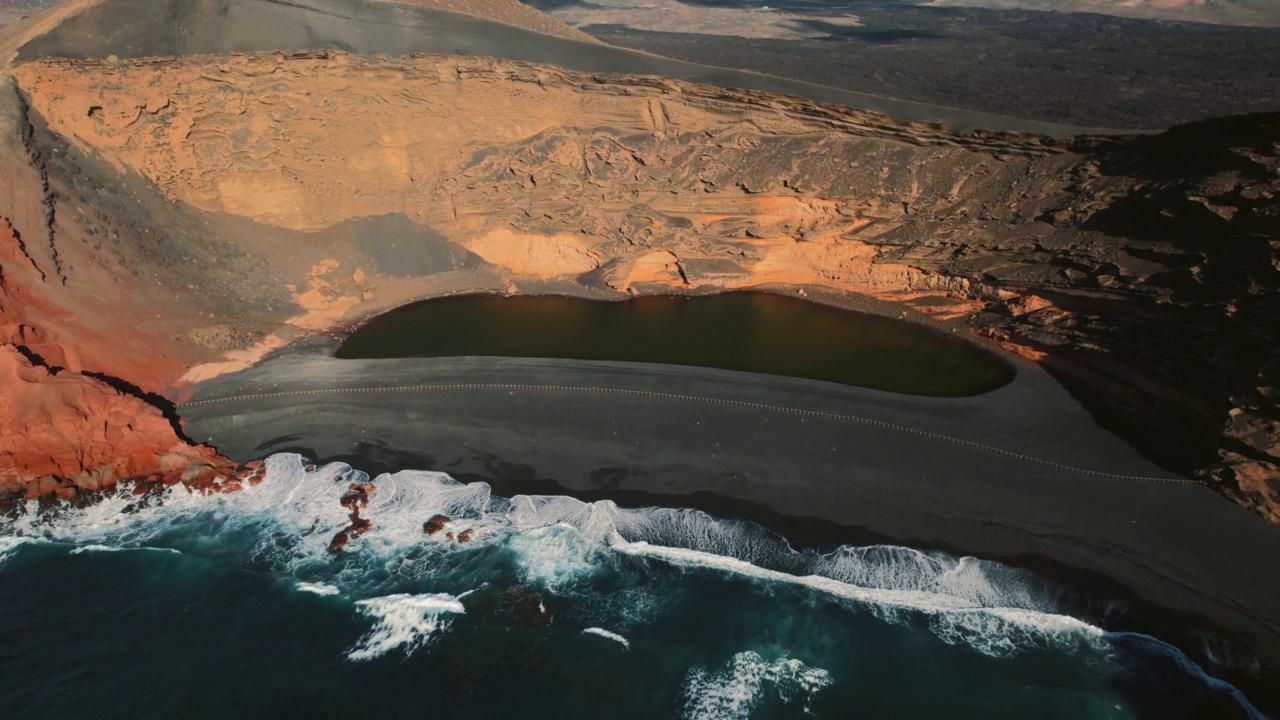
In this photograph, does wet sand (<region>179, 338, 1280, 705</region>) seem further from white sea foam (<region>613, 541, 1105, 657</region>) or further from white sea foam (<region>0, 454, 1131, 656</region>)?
white sea foam (<region>613, 541, 1105, 657</region>)

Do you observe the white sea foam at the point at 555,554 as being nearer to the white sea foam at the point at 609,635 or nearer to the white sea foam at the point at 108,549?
the white sea foam at the point at 609,635

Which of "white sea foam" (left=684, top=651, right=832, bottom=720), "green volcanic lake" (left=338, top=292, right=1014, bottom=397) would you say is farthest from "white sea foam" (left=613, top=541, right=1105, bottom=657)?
"green volcanic lake" (left=338, top=292, right=1014, bottom=397)

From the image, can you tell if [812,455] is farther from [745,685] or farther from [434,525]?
[434,525]

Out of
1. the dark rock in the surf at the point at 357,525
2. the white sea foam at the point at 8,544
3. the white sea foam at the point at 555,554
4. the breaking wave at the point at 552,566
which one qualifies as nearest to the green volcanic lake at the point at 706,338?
the breaking wave at the point at 552,566

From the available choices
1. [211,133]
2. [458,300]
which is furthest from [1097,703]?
[211,133]

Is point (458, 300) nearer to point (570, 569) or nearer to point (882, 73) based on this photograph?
point (570, 569)

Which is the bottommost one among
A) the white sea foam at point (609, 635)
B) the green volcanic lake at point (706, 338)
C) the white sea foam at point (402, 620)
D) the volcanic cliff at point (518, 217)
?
the white sea foam at point (402, 620)

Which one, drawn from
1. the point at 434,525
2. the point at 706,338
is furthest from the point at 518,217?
the point at 434,525

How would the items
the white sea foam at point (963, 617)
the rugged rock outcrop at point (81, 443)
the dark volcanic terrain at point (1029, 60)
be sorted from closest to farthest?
1. the white sea foam at point (963, 617)
2. the rugged rock outcrop at point (81, 443)
3. the dark volcanic terrain at point (1029, 60)
